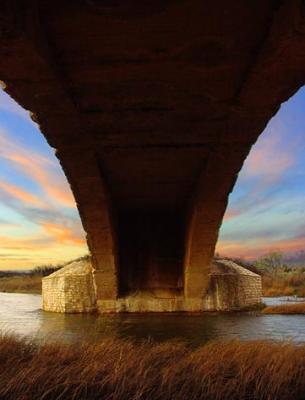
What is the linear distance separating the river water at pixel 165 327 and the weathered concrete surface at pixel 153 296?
49cm

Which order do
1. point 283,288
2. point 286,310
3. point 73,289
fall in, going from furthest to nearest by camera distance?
point 283,288 → point 286,310 → point 73,289

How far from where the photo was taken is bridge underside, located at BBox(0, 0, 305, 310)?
6098 millimetres

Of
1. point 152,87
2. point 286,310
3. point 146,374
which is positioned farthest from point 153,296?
point 146,374

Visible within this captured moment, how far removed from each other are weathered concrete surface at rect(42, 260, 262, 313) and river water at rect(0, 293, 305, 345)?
0.49 metres

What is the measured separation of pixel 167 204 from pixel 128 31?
950 cm

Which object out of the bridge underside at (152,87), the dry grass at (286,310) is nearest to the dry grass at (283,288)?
the dry grass at (286,310)

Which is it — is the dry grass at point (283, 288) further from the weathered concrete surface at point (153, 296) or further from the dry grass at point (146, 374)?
the dry grass at point (146, 374)

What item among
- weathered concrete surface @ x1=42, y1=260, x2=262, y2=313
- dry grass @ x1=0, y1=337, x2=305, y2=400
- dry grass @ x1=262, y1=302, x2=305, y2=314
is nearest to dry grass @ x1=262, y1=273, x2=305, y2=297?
dry grass @ x1=262, y1=302, x2=305, y2=314

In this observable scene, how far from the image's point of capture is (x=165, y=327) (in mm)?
12242

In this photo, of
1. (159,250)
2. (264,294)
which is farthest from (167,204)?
(264,294)

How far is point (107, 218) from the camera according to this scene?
13.4 metres

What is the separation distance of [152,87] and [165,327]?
22.1 feet

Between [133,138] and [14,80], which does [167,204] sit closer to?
[133,138]

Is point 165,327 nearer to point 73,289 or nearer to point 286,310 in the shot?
point 73,289
